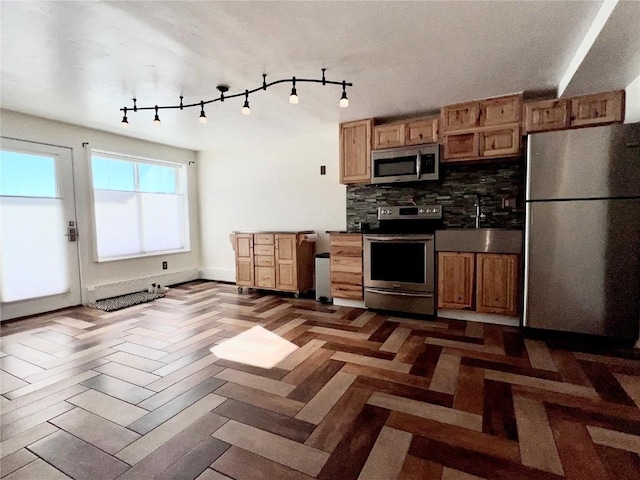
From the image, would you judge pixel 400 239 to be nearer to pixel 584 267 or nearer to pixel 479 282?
pixel 479 282

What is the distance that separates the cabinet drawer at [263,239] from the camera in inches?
175

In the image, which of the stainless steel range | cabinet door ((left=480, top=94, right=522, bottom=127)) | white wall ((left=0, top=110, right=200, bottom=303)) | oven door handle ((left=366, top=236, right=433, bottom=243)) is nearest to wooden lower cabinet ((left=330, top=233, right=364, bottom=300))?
the stainless steel range

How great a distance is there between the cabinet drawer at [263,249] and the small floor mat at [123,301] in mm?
1551

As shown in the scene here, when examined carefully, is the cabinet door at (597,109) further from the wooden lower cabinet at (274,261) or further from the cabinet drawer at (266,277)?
the cabinet drawer at (266,277)

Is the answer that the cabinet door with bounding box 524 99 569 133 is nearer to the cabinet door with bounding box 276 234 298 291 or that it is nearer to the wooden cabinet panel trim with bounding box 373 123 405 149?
the wooden cabinet panel trim with bounding box 373 123 405 149

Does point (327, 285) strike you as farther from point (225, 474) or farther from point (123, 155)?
point (123, 155)

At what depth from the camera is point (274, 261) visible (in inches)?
176

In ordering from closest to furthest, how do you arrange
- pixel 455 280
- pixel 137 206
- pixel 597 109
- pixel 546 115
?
pixel 597 109, pixel 546 115, pixel 455 280, pixel 137 206

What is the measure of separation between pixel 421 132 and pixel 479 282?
178cm

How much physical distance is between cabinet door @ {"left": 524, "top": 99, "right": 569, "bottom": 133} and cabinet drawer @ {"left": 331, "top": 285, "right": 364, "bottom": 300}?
2443 mm

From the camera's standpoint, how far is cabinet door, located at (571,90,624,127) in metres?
2.76

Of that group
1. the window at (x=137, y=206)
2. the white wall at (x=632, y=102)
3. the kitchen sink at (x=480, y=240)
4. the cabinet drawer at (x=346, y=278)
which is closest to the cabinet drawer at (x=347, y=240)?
the cabinet drawer at (x=346, y=278)

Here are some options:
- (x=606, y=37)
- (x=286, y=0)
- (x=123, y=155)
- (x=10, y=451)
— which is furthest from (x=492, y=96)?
(x=123, y=155)

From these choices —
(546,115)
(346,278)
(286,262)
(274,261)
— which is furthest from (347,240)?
(546,115)
